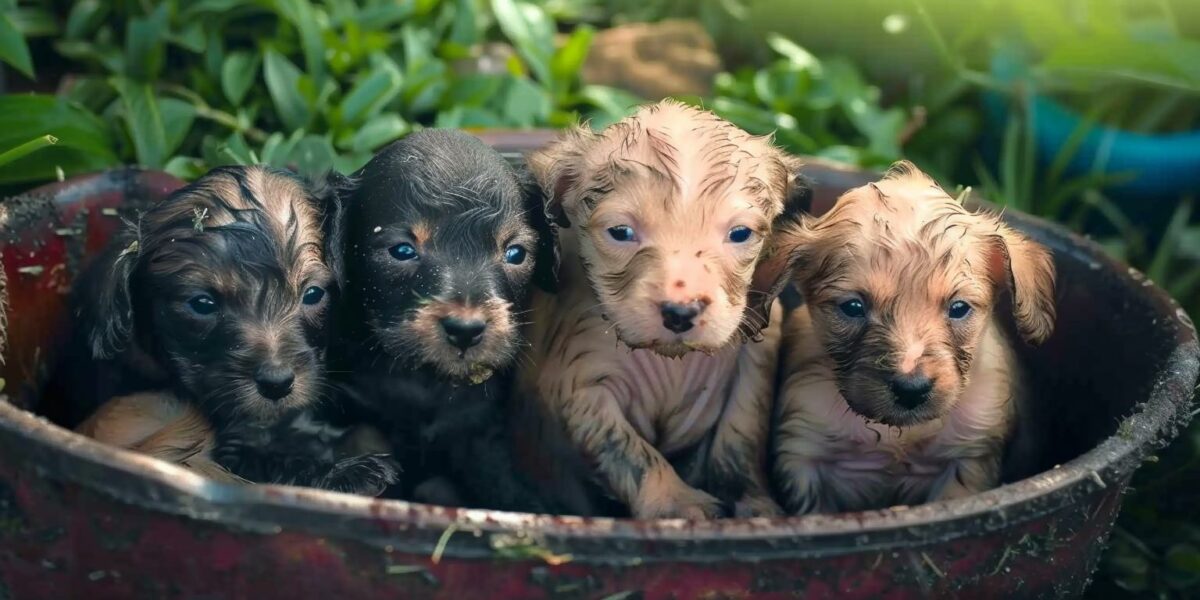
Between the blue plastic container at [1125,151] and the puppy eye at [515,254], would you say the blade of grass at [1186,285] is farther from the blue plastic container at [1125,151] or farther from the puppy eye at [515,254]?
the puppy eye at [515,254]

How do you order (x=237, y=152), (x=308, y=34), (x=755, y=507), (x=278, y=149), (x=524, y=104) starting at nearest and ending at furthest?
(x=755, y=507), (x=237, y=152), (x=278, y=149), (x=308, y=34), (x=524, y=104)

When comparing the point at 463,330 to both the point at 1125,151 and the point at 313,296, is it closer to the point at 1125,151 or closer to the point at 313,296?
the point at 313,296

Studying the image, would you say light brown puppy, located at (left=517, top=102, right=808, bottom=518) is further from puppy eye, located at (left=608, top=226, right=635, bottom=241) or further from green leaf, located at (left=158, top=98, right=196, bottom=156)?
green leaf, located at (left=158, top=98, right=196, bottom=156)

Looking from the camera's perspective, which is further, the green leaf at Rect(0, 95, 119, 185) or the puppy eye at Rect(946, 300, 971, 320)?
the green leaf at Rect(0, 95, 119, 185)

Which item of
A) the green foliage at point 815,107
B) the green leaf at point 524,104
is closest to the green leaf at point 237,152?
the green leaf at point 524,104

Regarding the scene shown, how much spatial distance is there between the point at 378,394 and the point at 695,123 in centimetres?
A: 108

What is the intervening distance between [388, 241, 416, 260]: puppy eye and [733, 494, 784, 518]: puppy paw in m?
1.02

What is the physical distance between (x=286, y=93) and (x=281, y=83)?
0.15 feet

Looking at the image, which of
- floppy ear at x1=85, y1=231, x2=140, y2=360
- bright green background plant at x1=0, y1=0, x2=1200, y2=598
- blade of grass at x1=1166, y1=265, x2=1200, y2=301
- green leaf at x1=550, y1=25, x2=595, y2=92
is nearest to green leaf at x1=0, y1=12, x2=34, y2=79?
bright green background plant at x1=0, y1=0, x2=1200, y2=598

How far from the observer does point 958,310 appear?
3.02m

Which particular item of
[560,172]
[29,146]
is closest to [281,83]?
[29,146]

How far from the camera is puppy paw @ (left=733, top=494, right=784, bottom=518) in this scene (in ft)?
10.4

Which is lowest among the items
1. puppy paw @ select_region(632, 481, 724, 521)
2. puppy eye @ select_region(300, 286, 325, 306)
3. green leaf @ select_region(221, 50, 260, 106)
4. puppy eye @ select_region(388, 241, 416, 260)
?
puppy paw @ select_region(632, 481, 724, 521)

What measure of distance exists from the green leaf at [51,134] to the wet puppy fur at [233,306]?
1.06 metres
